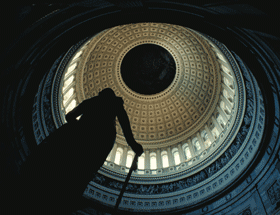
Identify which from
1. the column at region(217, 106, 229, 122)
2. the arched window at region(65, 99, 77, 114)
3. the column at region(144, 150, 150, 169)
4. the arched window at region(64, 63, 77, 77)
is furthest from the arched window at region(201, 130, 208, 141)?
the arched window at region(64, 63, 77, 77)

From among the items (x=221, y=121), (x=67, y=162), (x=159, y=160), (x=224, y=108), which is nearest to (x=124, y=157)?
(x=159, y=160)

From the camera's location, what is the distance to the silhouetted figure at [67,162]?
313cm

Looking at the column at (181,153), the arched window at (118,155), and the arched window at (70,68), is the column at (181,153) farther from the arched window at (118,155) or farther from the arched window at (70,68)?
the arched window at (70,68)

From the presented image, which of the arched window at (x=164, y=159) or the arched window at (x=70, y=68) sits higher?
the arched window at (x=70, y=68)

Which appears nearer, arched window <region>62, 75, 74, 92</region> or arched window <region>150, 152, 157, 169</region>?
arched window <region>62, 75, 74, 92</region>

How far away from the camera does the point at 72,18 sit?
21.4ft

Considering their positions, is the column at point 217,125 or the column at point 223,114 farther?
the column at point 217,125

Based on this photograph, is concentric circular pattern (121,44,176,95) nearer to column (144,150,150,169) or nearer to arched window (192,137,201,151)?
column (144,150,150,169)

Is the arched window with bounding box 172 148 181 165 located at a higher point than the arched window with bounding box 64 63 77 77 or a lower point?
lower

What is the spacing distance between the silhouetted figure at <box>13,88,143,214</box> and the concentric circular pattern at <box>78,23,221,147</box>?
1616 centimetres

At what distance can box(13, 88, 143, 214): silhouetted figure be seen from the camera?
123 inches

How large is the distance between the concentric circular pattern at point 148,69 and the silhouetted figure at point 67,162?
19632mm

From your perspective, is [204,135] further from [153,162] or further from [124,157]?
[124,157]

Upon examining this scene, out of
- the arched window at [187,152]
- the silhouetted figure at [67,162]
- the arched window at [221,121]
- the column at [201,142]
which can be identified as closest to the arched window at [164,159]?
the arched window at [187,152]
